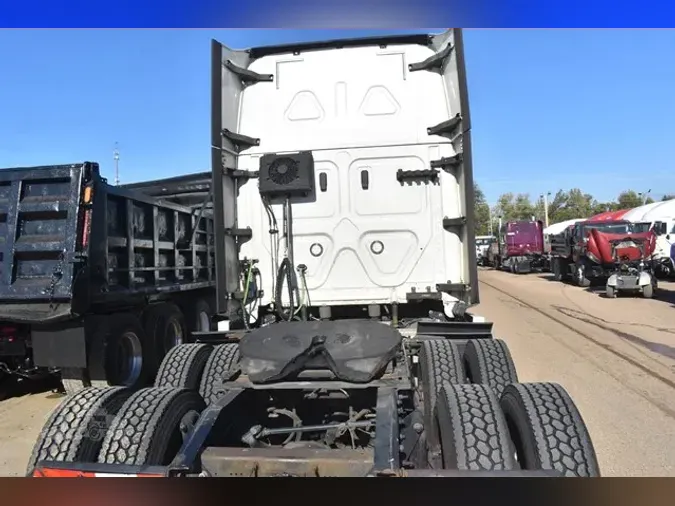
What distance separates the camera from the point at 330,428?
3.36 m

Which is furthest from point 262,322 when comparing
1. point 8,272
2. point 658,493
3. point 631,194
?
point 631,194

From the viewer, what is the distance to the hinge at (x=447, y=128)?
488cm

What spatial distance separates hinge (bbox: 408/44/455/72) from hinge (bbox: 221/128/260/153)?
1.64m

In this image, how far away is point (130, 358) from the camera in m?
6.78

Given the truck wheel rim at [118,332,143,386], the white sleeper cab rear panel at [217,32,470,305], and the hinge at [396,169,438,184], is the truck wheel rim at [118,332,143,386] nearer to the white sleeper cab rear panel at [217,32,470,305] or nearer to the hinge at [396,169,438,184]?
the white sleeper cab rear panel at [217,32,470,305]

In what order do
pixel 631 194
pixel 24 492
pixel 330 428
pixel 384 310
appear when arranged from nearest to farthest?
pixel 24 492 → pixel 330 428 → pixel 384 310 → pixel 631 194

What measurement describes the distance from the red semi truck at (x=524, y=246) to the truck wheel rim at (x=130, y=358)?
2830cm

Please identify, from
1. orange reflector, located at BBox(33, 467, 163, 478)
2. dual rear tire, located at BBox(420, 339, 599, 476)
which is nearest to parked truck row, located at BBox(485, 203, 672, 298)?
dual rear tire, located at BBox(420, 339, 599, 476)

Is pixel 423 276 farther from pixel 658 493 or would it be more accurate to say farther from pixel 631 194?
pixel 631 194

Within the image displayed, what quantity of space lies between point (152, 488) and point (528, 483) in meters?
1.42

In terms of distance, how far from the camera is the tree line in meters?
72.7

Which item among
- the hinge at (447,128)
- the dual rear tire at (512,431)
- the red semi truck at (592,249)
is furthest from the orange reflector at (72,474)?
the red semi truck at (592,249)

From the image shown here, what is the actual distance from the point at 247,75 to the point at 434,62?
69.8 inches

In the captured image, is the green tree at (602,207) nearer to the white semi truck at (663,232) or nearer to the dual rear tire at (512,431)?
the white semi truck at (663,232)
